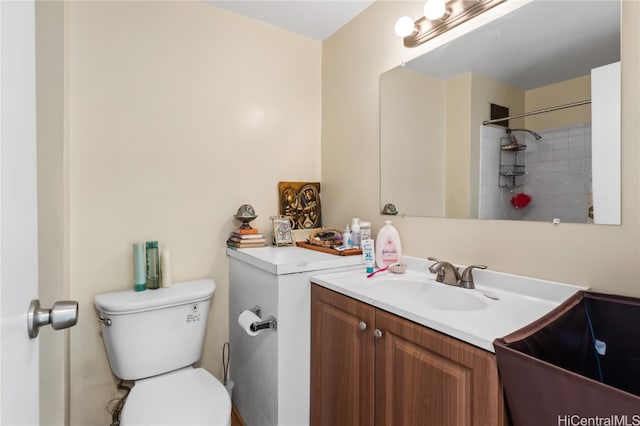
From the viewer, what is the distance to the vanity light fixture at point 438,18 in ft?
4.14

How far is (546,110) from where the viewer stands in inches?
42.7

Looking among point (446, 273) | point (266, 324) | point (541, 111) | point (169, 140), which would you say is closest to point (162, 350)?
point (266, 324)

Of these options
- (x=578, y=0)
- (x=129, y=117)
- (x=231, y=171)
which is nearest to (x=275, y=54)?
(x=231, y=171)

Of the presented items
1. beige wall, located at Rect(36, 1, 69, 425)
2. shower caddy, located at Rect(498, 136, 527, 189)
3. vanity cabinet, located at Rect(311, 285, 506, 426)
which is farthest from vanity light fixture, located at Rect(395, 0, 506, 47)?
beige wall, located at Rect(36, 1, 69, 425)

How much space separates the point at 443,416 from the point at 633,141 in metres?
0.93

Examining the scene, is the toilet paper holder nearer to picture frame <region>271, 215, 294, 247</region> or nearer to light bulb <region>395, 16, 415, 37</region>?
picture frame <region>271, 215, 294, 247</region>

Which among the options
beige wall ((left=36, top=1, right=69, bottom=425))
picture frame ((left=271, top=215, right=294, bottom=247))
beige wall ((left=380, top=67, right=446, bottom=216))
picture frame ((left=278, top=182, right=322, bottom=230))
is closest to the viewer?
beige wall ((left=36, top=1, right=69, bottom=425))

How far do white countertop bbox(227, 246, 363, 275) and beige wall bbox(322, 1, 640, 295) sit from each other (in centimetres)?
35

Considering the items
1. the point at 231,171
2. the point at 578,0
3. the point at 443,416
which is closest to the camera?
the point at 443,416

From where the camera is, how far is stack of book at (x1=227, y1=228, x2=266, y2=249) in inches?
68.5

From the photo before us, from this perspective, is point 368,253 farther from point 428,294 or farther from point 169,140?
point 169,140

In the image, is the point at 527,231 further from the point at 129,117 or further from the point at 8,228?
the point at 129,117

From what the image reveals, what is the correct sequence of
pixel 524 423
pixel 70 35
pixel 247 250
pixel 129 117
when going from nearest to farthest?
1. pixel 524 423
2. pixel 70 35
3. pixel 129 117
4. pixel 247 250

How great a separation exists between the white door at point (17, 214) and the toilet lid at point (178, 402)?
69cm
